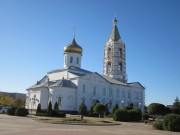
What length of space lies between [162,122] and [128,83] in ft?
162

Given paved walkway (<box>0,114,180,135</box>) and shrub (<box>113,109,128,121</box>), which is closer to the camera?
paved walkway (<box>0,114,180,135</box>)

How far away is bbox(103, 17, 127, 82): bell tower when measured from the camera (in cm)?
7106

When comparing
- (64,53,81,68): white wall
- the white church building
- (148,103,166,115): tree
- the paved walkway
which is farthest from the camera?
(64,53,81,68): white wall

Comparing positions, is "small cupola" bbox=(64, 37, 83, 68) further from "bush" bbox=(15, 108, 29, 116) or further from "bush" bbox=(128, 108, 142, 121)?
"bush" bbox=(128, 108, 142, 121)

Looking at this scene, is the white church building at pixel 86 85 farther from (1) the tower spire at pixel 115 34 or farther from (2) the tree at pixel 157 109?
(2) the tree at pixel 157 109

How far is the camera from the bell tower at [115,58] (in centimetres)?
7106

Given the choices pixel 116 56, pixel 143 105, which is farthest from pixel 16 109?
pixel 143 105

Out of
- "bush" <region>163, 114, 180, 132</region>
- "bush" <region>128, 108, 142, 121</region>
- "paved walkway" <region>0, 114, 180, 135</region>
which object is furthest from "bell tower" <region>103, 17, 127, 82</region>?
"paved walkway" <region>0, 114, 180, 135</region>

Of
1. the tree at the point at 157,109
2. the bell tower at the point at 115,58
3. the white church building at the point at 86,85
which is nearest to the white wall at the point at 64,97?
the white church building at the point at 86,85

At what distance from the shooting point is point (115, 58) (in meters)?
70.4

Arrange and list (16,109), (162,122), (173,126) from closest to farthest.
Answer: (173,126) → (162,122) → (16,109)

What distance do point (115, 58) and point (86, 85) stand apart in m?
14.8

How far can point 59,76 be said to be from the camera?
212ft

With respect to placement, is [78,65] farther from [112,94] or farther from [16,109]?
[16,109]
